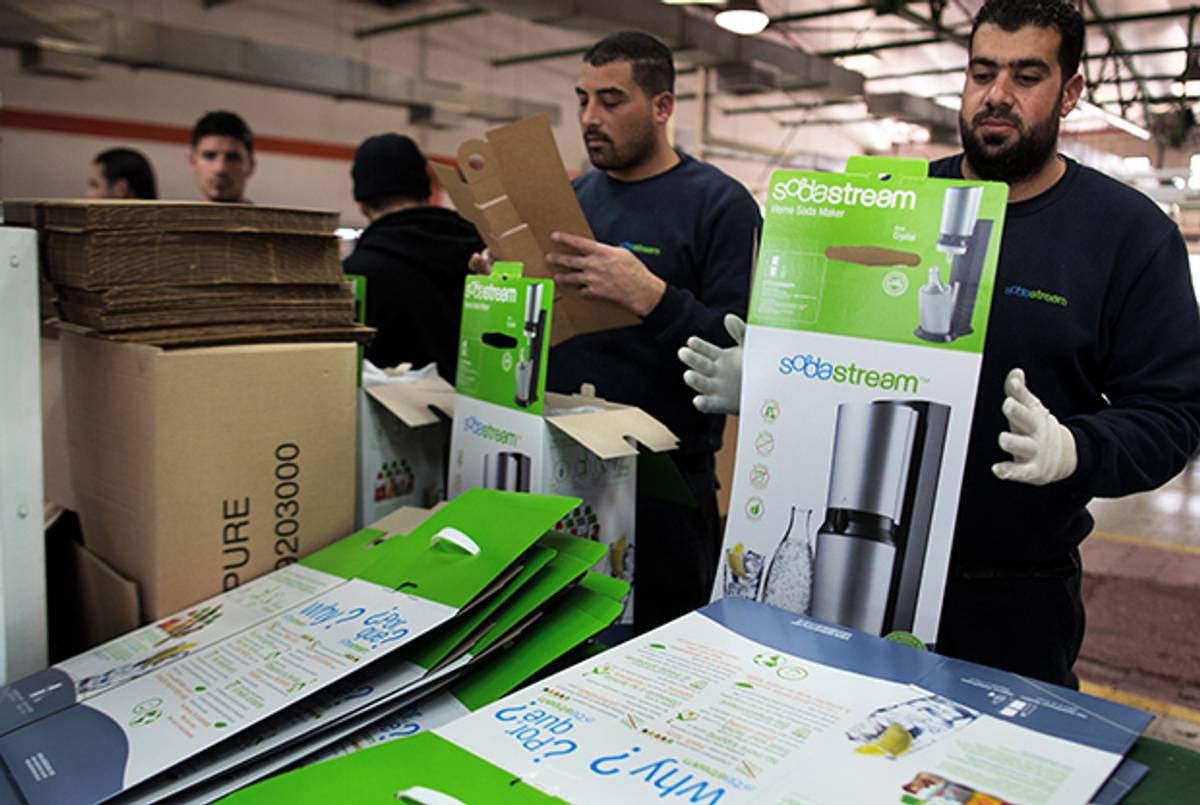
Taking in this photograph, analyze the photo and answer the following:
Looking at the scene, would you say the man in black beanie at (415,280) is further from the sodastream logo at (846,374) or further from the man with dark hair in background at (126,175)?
the man with dark hair in background at (126,175)

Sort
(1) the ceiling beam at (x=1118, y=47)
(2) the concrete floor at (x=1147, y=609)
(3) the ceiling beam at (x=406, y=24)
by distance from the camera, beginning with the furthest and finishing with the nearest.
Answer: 1. (3) the ceiling beam at (x=406, y=24)
2. (1) the ceiling beam at (x=1118, y=47)
3. (2) the concrete floor at (x=1147, y=609)

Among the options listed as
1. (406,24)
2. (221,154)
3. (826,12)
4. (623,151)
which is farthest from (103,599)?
(406,24)

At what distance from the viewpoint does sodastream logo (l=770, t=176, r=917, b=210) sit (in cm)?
97

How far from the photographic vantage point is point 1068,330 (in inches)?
51.5

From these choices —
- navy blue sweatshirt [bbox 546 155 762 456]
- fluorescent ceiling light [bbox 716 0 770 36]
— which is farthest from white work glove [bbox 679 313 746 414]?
fluorescent ceiling light [bbox 716 0 770 36]

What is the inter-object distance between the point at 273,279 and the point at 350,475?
315mm

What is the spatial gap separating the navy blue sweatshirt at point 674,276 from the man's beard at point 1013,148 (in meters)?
0.55

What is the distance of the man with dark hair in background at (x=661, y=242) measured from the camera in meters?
1.78

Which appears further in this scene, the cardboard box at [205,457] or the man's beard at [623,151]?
the man's beard at [623,151]

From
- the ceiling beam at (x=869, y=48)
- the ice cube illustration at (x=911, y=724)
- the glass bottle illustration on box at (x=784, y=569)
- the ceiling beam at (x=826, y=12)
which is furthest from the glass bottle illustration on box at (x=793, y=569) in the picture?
the ceiling beam at (x=869, y=48)

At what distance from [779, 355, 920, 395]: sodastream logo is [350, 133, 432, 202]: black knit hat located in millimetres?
1793

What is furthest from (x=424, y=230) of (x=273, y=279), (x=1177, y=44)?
(x=1177, y=44)

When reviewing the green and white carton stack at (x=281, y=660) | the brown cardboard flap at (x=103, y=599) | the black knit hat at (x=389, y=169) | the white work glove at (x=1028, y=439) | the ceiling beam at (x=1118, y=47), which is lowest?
the brown cardboard flap at (x=103, y=599)

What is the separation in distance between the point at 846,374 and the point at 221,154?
282 centimetres
